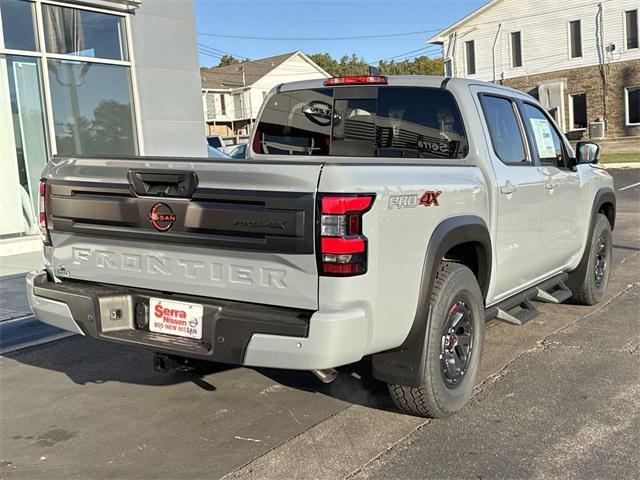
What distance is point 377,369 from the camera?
356 cm

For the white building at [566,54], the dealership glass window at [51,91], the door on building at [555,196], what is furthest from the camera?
the white building at [566,54]

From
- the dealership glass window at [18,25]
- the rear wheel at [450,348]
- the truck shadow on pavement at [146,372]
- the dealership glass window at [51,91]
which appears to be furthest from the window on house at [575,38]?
the rear wheel at [450,348]

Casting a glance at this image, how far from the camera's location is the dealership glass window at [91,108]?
1073 centimetres

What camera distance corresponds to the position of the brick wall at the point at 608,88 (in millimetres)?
30359

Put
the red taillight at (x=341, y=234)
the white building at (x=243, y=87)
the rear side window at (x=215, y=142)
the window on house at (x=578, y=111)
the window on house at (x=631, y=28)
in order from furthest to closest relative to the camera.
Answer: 1. the white building at (x=243, y=87)
2. the window on house at (x=578, y=111)
3. the window on house at (x=631, y=28)
4. the rear side window at (x=215, y=142)
5. the red taillight at (x=341, y=234)

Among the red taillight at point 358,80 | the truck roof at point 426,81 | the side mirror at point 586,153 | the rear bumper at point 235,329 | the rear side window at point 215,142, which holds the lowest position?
the rear bumper at point 235,329

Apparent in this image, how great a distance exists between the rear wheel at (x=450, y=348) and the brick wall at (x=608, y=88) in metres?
30.2

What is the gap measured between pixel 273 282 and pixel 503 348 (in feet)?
8.90

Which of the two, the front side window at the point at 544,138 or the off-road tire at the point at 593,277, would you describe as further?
the off-road tire at the point at 593,277

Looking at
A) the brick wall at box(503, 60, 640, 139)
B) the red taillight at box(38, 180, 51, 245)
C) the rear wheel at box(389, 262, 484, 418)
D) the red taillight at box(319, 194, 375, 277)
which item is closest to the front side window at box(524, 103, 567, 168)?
the rear wheel at box(389, 262, 484, 418)

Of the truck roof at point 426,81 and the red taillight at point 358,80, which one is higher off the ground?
the red taillight at point 358,80

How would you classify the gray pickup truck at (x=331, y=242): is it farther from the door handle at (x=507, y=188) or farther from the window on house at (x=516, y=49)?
the window on house at (x=516, y=49)

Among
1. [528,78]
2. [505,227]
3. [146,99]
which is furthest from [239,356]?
[528,78]

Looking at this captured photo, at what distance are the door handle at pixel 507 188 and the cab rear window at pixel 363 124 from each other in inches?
14.2
